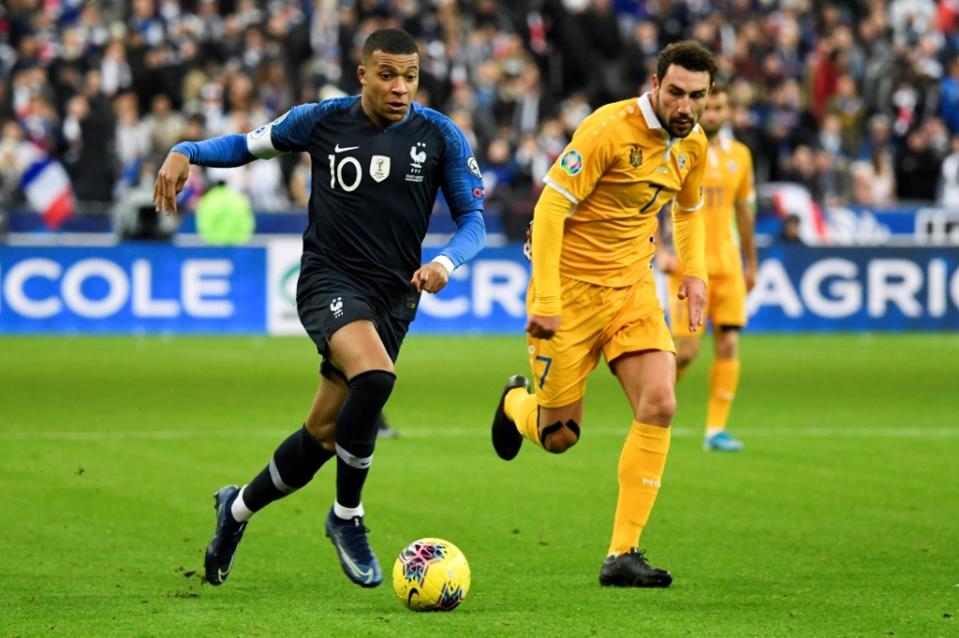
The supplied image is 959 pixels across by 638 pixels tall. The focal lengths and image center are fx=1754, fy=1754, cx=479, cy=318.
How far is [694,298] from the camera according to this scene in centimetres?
816

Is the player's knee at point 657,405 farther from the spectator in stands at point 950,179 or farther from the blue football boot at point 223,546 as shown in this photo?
the spectator in stands at point 950,179

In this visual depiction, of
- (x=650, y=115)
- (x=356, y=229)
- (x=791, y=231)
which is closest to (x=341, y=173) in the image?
(x=356, y=229)

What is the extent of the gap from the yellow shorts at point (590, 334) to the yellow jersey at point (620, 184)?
69 millimetres

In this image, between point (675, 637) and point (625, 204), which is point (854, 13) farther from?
point (675, 637)

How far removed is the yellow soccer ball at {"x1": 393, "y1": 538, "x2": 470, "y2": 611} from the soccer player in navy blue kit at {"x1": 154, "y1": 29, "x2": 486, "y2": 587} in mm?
415

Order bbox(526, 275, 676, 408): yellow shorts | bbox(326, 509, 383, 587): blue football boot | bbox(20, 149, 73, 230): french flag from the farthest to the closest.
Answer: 1. bbox(20, 149, 73, 230): french flag
2. bbox(526, 275, 676, 408): yellow shorts
3. bbox(326, 509, 383, 587): blue football boot

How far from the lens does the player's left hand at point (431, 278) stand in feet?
22.8

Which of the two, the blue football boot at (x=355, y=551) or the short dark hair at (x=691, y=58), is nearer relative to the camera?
the blue football boot at (x=355, y=551)

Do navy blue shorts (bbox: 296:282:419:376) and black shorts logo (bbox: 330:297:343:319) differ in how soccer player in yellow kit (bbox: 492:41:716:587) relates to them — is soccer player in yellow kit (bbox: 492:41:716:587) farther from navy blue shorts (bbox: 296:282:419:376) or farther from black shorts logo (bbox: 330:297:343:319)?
black shorts logo (bbox: 330:297:343:319)

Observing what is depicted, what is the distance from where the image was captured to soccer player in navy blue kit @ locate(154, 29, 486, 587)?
7410 millimetres

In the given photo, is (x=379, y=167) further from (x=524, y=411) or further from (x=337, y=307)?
(x=524, y=411)

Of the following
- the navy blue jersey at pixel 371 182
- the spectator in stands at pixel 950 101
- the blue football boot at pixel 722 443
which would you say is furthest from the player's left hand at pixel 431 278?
the spectator in stands at pixel 950 101

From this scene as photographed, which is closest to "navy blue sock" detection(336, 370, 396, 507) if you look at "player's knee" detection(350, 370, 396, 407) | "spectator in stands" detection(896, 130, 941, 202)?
"player's knee" detection(350, 370, 396, 407)

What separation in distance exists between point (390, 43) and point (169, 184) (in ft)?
3.74
